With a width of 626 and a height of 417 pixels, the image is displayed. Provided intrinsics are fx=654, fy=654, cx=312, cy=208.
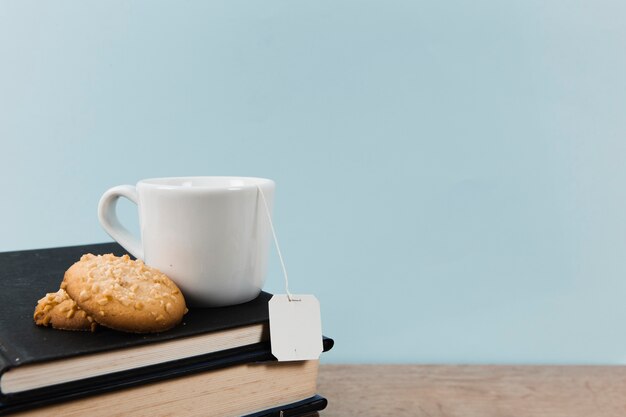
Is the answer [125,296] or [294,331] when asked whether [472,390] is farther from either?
[125,296]

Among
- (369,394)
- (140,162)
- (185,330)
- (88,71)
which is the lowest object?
(369,394)

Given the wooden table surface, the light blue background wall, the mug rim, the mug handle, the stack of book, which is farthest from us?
the light blue background wall

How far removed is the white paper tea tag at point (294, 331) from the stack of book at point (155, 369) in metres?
0.01

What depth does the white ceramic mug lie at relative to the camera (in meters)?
0.67

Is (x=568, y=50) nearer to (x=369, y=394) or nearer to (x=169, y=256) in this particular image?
(x=369, y=394)

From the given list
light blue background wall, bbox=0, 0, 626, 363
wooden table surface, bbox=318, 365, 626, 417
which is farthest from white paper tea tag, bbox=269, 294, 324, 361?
light blue background wall, bbox=0, 0, 626, 363

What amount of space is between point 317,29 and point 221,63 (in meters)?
0.20

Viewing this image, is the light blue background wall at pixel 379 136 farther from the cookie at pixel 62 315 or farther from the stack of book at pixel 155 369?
the cookie at pixel 62 315

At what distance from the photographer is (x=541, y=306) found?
4.26 feet

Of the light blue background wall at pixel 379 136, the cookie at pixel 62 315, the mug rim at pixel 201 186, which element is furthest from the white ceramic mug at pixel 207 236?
the light blue background wall at pixel 379 136

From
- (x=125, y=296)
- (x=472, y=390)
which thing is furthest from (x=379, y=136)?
(x=125, y=296)

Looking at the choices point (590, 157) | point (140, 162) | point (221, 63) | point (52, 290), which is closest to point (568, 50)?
point (590, 157)

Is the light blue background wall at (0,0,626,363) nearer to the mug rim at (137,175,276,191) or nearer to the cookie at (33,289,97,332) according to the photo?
the mug rim at (137,175,276,191)

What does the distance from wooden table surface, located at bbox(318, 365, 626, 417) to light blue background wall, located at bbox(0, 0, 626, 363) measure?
0.53ft
